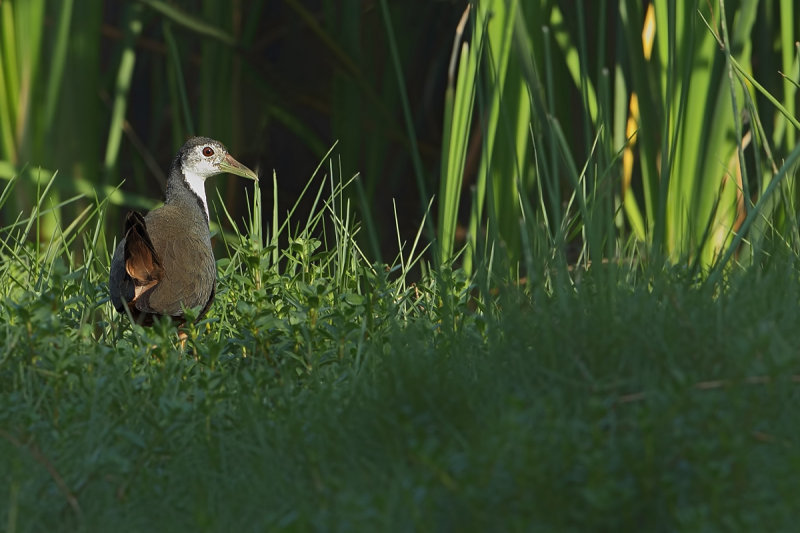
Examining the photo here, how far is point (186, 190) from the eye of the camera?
387 cm

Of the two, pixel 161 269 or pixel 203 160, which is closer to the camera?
pixel 161 269

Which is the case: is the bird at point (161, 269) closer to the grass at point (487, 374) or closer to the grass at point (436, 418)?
the grass at point (487, 374)

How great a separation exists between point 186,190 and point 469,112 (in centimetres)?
114

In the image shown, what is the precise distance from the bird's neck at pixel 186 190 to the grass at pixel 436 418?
103 centimetres

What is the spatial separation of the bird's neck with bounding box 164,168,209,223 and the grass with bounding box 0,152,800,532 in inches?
40.6

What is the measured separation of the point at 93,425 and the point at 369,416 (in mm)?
549

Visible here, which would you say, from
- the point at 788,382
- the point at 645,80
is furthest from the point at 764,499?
the point at 645,80

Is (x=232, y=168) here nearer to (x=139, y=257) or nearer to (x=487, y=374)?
(x=139, y=257)

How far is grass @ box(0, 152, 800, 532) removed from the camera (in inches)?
66.9

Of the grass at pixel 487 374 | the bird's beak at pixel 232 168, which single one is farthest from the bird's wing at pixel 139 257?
the bird's beak at pixel 232 168

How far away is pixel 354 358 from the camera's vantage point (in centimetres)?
270

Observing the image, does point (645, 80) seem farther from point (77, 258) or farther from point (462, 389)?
point (77, 258)

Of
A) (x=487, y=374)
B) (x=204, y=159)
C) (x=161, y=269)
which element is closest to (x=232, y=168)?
(x=204, y=159)

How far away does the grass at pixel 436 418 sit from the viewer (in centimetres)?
170
